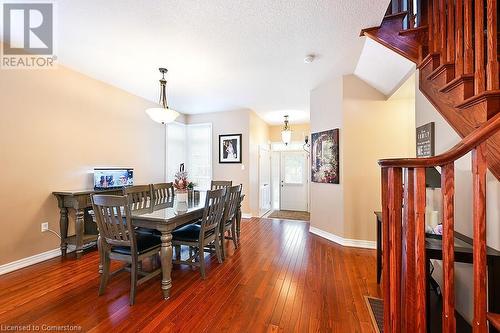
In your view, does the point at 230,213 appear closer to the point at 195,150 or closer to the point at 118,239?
the point at 118,239

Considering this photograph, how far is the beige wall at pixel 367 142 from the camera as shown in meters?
3.32

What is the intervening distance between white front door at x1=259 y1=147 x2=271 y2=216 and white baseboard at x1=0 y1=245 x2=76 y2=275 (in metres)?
4.05

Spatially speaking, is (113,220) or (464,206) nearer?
(464,206)

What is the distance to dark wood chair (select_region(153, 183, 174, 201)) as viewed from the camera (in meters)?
3.30

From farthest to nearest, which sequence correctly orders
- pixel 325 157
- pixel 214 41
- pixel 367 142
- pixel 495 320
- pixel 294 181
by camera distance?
pixel 294 181
pixel 325 157
pixel 367 142
pixel 214 41
pixel 495 320

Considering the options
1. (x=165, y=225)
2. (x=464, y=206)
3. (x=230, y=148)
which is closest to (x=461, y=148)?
(x=464, y=206)

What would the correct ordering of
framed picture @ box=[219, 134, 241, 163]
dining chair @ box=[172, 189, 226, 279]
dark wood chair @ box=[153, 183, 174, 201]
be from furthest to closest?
1. framed picture @ box=[219, 134, 241, 163]
2. dark wood chair @ box=[153, 183, 174, 201]
3. dining chair @ box=[172, 189, 226, 279]

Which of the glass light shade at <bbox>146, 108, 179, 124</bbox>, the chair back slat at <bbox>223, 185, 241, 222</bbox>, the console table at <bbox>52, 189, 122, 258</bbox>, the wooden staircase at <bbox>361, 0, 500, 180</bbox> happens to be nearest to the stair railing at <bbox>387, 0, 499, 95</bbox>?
the wooden staircase at <bbox>361, 0, 500, 180</bbox>

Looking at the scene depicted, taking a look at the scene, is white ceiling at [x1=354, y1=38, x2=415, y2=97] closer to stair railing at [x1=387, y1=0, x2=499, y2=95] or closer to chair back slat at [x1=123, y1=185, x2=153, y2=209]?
stair railing at [x1=387, y1=0, x2=499, y2=95]

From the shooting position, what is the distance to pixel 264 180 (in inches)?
249

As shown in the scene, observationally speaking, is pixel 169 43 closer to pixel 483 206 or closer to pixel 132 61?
pixel 132 61

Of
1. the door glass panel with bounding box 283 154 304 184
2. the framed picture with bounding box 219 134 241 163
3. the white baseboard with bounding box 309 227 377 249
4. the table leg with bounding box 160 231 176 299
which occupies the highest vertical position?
the framed picture with bounding box 219 134 241 163

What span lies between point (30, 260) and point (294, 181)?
5.76m

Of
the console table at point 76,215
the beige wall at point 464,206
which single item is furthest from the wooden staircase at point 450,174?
the console table at point 76,215
